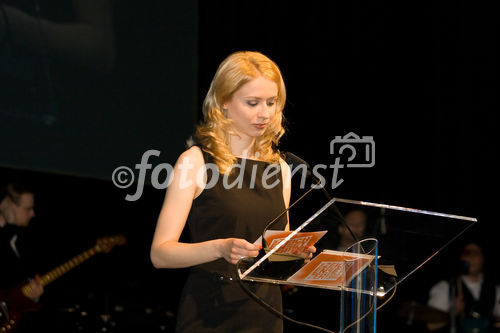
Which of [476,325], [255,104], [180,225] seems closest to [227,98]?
[255,104]

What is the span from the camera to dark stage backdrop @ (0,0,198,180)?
4.37m

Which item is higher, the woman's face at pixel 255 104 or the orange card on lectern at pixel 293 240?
the woman's face at pixel 255 104

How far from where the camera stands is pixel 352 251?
1628mm

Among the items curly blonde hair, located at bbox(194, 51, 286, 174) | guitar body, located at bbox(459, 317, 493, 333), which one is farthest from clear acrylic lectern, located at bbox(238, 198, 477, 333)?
guitar body, located at bbox(459, 317, 493, 333)

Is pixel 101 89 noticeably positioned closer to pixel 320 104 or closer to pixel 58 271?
pixel 58 271

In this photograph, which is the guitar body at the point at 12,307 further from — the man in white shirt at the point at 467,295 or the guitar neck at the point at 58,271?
the man in white shirt at the point at 467,295

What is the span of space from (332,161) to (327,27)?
1.11m

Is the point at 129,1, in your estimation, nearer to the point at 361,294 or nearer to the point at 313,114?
the point at 313,114

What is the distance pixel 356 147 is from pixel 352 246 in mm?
4135

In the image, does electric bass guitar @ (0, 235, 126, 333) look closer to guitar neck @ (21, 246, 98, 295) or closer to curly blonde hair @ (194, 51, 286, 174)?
guitar neck @ (21, 246, 98, 295)

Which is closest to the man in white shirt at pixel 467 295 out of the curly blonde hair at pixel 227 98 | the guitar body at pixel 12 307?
the guitar body at pixel 12 307

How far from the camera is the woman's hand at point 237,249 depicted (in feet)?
5.32

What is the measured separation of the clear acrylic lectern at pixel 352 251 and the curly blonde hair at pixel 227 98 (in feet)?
1.73

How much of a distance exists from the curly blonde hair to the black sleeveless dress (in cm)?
5
